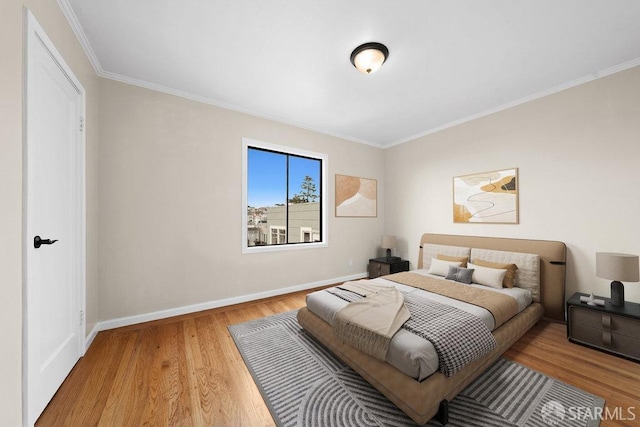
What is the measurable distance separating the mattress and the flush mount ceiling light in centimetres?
231

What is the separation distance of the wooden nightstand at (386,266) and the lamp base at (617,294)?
2549mm

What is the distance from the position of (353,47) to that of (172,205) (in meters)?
2.71

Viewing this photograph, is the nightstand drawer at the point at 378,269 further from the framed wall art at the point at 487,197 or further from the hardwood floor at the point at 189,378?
the hardwood floor at the point at 189,378

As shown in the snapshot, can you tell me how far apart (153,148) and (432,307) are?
3.49 m

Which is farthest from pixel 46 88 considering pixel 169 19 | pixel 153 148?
pixel 153 148

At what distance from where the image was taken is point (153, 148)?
2859 mm

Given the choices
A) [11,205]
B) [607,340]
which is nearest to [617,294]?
[607,340]

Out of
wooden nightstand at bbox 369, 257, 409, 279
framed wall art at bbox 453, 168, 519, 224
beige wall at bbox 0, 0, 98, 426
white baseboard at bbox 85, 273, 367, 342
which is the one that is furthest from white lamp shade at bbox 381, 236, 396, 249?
beige wall at bbox 0, 0, 98, 426

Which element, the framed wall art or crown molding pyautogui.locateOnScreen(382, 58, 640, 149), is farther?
the framed wall art

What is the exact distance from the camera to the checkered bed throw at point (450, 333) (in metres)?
1.56

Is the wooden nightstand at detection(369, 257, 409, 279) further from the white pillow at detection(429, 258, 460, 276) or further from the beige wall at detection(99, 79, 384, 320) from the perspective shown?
the beige wall at detection(99, 79, 384, 320)

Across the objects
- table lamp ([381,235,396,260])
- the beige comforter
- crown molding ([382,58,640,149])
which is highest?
crown molding ([382,58,640,149])

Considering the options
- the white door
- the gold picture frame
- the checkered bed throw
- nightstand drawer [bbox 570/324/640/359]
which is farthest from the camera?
the gold picture frame

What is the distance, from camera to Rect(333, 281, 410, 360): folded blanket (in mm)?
1686
